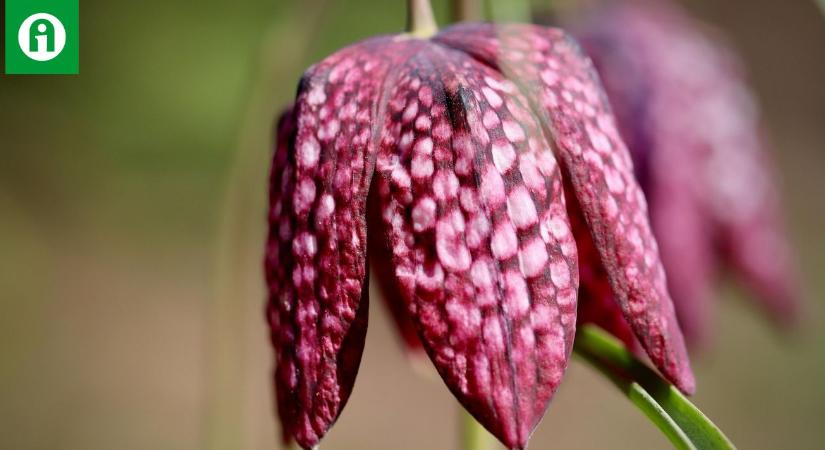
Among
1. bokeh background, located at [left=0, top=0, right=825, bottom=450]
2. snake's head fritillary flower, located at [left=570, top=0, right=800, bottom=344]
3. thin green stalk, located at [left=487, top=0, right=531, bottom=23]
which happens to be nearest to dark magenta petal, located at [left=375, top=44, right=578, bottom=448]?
thin green stalk, located at [left=487, top=0, right=531, bottom=23]

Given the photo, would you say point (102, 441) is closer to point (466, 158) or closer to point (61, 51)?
point (61, 51)

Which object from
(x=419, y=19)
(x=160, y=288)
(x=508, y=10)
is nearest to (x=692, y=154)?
(x=508, y=10)

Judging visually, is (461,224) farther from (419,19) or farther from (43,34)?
(43,34)

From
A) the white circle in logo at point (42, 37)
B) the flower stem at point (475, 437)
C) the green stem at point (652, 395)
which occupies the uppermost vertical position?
the white circle in logo at point (42, 37)

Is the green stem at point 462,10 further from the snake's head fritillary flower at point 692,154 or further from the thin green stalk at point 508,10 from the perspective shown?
the snake's head fritillary flower at point 692,154

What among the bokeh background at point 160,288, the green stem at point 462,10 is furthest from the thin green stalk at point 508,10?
the bokeh background at point 160,288

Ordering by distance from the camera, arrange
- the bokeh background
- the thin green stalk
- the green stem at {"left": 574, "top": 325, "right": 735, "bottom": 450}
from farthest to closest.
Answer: the bokeh background
the thin green stalk
the green stem at {"left": 574, "top": 325, "right": 735, "bottom": 450}

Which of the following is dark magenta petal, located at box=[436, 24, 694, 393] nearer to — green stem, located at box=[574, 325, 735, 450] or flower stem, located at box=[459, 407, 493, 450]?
green stem, located at box=[574, 325, 735, 450]
